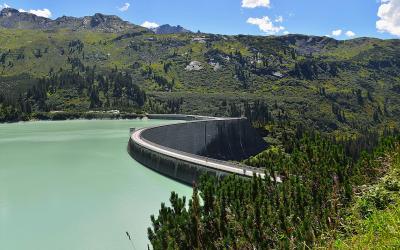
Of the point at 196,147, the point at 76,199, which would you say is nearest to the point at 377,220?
the point at 76,199

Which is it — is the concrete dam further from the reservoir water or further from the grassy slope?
the grassy slope

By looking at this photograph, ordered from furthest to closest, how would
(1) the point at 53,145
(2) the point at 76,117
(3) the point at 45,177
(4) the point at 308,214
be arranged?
(2) the point at 76,117
(1) the point at 53,145
(3) the point at 45,177
(4) the point at 308,214

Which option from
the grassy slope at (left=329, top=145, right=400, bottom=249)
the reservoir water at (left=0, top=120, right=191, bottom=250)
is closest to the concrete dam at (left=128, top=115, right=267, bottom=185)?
the reservoir water at (left=0, top=120, right=191, bottom=250)

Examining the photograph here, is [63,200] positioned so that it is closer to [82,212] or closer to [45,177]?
[82,212]

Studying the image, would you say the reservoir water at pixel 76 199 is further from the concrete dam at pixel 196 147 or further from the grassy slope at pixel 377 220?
the grassy slope at pixel 377 220

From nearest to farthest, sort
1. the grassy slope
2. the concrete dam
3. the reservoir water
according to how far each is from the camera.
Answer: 1. the grassy slope
2. the reservoir water
3. the concrete dam

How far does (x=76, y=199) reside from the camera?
35.7m

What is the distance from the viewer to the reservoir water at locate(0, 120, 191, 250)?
26.3 metres

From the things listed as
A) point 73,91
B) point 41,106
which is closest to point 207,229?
point 41,106

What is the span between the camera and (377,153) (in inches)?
768

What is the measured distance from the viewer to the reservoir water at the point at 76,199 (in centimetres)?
2630

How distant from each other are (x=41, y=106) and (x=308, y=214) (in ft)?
556

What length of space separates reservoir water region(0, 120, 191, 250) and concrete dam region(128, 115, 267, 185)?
1.70 m

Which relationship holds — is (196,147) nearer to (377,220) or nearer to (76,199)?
(76,199)
